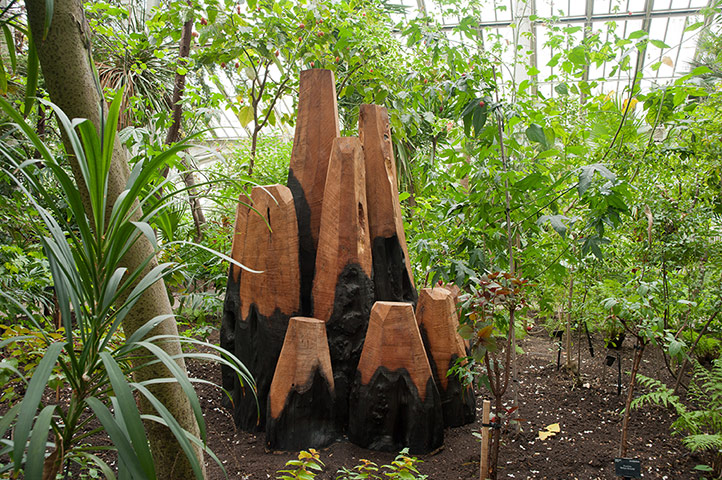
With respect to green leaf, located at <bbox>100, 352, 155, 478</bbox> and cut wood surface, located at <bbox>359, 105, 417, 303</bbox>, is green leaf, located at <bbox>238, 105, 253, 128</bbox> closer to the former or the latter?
cut wood surface, located at <bbox>359, 105, 417, 303</bbox>

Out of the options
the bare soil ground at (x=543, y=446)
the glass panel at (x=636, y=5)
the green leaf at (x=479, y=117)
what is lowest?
the bare soil ground at (x=543, y=446)

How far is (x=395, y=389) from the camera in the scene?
93.6 inches

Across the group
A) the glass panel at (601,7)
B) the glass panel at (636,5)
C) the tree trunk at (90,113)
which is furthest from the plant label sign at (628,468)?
the glass panel at (601,7)

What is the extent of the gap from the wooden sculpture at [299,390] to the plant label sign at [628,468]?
4.33 ft

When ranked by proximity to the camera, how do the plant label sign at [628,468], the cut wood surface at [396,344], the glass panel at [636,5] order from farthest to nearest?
1. the glass panel at [636,5]
2. the cut wood surface at [396,344]
3. the plant label sign at [628,468]

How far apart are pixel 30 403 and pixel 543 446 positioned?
2.40m

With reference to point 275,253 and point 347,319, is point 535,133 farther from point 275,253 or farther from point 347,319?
point 275,253

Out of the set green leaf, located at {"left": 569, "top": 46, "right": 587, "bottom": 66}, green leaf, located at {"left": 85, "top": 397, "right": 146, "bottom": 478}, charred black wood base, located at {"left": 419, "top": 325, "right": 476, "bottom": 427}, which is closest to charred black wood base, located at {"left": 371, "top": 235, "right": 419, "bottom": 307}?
charred black wood base, located at {"left": 419, "top": 325, "right": 476, "bottom": 427}

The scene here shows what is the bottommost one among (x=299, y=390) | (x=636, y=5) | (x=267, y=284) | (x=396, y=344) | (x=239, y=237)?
(x=299, y=390)

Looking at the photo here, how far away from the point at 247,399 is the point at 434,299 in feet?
3.93

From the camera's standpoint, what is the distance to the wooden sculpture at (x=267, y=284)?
8.51 feet

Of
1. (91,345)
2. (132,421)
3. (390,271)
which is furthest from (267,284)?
(132,421)

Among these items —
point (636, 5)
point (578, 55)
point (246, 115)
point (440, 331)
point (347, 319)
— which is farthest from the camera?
point (636, 5)

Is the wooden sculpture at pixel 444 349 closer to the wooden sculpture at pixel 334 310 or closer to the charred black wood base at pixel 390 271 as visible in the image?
the wooden sculpture at pixel 334 310
